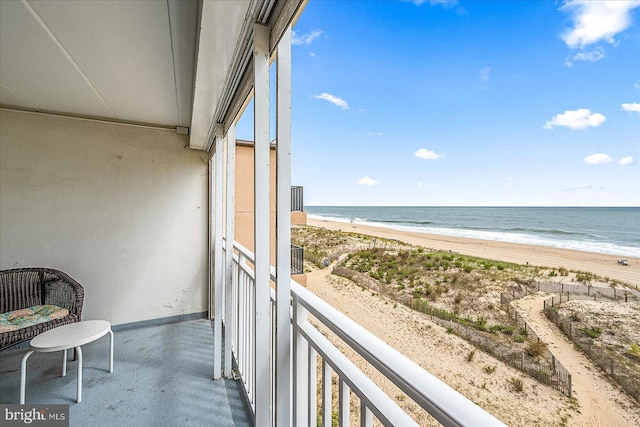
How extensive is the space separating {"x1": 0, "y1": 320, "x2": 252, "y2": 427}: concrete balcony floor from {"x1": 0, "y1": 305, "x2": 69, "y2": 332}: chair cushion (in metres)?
0.43

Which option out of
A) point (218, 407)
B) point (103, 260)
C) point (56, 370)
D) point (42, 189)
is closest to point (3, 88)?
point (42, 189)

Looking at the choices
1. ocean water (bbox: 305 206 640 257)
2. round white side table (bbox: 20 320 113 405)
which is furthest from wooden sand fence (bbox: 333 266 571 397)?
round white side table (bbox: 20 320 113 405)

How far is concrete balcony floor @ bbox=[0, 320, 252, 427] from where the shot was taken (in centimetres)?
170

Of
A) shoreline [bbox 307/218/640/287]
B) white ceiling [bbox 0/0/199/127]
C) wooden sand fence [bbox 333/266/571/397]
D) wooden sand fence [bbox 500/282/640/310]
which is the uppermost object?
white ceiling [bbox 0/0/199/127]

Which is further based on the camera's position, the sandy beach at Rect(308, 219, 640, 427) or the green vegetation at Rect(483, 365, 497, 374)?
the green vegetation at Rect(483, 365, 497, 374)

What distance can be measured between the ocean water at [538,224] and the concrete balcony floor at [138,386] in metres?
1.65

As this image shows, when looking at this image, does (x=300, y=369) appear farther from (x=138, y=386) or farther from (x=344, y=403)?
(x=138, y=386)

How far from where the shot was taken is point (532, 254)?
438 millimetres

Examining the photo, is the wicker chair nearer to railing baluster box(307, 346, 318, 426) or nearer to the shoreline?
railing baluster box(307, 346, 318, 426)

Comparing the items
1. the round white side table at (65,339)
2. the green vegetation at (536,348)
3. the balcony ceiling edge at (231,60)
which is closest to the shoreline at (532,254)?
the green vegetation at (536,348)

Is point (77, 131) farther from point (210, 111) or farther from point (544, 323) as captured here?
point (544, 323)

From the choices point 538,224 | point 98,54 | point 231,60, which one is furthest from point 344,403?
point 98,54

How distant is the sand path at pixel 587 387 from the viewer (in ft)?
0.98

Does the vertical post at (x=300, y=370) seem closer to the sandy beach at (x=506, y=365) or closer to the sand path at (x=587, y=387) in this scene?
the sandy beach at (x=506, y=365)
